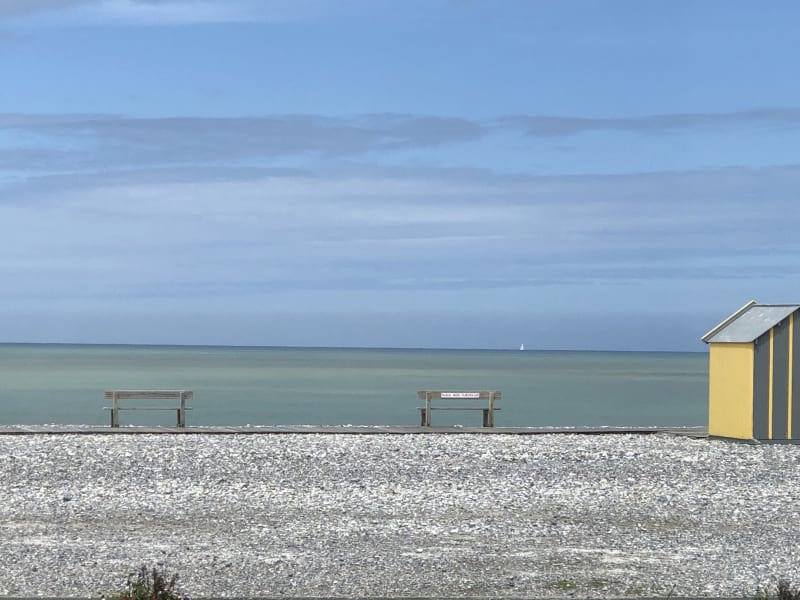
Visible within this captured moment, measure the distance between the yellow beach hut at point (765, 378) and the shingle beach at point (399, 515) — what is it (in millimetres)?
641

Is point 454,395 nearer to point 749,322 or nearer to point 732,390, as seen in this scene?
point 732,390

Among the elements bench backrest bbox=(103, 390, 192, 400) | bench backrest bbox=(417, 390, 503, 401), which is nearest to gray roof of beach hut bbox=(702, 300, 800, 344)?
bench backrest bbox=(417, 390, 503, 401)

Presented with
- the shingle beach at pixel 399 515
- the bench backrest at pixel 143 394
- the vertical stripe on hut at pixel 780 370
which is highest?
the vertical stripe on hut at pixel 780 370

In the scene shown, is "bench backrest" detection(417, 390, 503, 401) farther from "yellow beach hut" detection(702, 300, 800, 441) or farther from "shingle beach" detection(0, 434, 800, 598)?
"yellow beach hut" detection(702, 300, 800, 441)

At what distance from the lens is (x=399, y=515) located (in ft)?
42.1

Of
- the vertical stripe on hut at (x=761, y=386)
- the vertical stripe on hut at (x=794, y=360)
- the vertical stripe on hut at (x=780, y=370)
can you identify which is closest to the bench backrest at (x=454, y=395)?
the vertical stripe on hut at (x=761, y=386)

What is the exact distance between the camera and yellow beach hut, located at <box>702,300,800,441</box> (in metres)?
20.2

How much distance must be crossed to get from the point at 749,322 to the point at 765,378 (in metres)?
1.35

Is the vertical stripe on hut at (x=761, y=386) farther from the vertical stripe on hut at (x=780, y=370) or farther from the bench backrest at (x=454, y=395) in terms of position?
the bench backrest at (x=454, y=395)

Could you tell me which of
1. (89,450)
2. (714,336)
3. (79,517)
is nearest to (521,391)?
(714,336)

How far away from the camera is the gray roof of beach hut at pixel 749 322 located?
20297 millimetres

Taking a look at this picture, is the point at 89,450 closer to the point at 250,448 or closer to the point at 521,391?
the point at 250,448

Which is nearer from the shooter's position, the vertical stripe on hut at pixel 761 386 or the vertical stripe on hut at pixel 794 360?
the vertical stripe on hut at pixel 761 386

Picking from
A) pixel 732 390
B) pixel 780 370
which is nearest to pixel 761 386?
pixel 780 370
